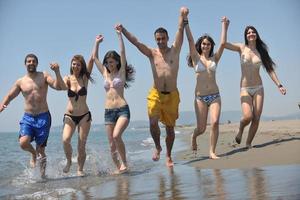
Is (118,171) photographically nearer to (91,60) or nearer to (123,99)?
(123,99)

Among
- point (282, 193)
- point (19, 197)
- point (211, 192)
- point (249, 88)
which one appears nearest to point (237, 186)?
point (211, 192)

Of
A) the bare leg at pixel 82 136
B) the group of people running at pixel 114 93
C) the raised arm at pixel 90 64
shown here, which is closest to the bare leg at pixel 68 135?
the group of people running at pixel 114 93

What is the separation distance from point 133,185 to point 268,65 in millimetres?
4133

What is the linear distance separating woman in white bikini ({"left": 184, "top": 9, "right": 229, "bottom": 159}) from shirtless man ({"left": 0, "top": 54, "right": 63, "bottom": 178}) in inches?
99.2

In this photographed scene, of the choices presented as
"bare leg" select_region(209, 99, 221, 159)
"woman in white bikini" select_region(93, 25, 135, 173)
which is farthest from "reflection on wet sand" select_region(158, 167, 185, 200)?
"bare leg" select_region(209, 99, 221, 159)

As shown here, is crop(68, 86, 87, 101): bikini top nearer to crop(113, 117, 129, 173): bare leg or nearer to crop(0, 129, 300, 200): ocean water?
crop(113, 117, 129, 173): bare leg

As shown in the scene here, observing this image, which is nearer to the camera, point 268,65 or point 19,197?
point 19,197

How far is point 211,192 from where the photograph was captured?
418 cm

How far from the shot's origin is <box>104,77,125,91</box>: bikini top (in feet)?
23.8

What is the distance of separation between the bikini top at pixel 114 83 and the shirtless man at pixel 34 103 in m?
0.83

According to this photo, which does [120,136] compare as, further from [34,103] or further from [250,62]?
[250,62]

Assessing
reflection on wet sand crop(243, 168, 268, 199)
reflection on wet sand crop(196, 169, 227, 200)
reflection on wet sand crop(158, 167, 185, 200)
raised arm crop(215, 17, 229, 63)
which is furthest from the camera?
raised arm crop(215, 17, 229, 63)

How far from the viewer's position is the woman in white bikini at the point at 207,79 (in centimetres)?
760

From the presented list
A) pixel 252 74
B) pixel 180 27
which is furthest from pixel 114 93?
pixel 252 74
